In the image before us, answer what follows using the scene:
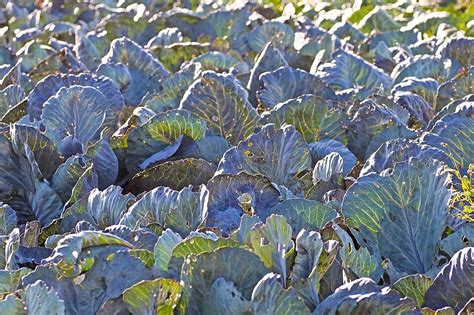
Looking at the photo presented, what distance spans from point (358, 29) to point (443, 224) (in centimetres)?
330

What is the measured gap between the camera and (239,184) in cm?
249

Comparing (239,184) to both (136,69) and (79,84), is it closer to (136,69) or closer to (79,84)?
(79,84)

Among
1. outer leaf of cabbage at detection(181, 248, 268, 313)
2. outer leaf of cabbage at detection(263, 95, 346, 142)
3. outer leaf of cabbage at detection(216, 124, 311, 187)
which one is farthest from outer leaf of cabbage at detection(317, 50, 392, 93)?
outer leaf of cabbage at detection(181, 248, 268, 313)

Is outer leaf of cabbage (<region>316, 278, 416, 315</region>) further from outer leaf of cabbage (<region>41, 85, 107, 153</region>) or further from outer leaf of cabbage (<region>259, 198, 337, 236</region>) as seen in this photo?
outer leaf of cabbage (<region>41, 85, 107, 153</region>)

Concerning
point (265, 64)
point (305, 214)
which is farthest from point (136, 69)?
point (305, 214)

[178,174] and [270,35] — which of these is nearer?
[178,174]

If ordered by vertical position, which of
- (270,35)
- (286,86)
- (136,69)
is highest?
(286,86)

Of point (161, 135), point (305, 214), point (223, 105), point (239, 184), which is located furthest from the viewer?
point (223, 105)

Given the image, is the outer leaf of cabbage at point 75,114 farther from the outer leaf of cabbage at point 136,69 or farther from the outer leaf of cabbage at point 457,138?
the outer leaf of cabbage at point 457,138

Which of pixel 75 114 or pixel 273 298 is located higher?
pixel 273 298

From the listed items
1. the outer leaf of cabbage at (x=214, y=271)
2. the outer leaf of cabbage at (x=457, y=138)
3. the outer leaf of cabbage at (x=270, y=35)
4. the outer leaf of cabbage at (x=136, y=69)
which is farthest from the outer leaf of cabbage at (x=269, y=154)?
the outer leaf of cabbage at (x=270, y=35)

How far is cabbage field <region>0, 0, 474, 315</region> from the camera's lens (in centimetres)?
197

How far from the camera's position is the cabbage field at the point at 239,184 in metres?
1.97

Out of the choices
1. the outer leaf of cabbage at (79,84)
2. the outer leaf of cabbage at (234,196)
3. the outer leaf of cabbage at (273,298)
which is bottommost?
the outer leaf of cabbage at (79,84)
